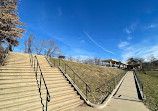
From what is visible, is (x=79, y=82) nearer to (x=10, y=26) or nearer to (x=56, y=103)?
(x=56, y=103)

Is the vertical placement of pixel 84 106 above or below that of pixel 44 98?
below

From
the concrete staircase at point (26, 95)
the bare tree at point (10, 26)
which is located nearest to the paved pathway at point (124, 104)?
the concrete staircase at point (26, 95)

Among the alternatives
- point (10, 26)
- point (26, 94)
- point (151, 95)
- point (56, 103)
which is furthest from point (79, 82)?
point (10, 26)

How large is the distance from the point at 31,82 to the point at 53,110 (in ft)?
7.68

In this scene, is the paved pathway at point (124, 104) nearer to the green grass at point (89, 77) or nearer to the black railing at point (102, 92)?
the black railing at point (102, 92)

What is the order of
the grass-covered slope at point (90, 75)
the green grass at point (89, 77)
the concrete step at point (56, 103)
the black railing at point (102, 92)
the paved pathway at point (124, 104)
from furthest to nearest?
the grass-covered slope at point (90, 75), the green grass at point (89, 77), the black railing at point (102, 92), the paved pathway at point (124, 104), the concrete step at point (56, 103)

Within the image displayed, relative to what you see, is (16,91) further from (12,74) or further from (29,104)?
(12,74)

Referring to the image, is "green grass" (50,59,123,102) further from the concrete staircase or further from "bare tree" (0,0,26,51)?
"bare tree" (0,0,26,51)

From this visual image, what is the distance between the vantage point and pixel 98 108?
455 cm

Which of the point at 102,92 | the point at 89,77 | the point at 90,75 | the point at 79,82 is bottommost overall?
the point at 102,92

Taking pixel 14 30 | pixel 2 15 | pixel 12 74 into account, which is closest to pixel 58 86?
pixel 12 74

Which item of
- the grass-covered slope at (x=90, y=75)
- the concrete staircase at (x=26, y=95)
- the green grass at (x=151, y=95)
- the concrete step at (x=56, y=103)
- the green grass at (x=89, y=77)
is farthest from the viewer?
the grass-covered slope at (x=90, y=75)

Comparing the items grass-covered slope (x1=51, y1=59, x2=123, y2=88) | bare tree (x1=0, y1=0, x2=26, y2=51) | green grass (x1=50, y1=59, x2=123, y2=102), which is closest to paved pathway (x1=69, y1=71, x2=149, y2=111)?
green grass (x1=50, y1=59, x2=123, y2=102)

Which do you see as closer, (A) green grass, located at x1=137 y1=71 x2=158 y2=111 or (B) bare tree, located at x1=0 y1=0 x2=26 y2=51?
(A) green grass, located at x1=137 y1=71 x2=158 y2=111
